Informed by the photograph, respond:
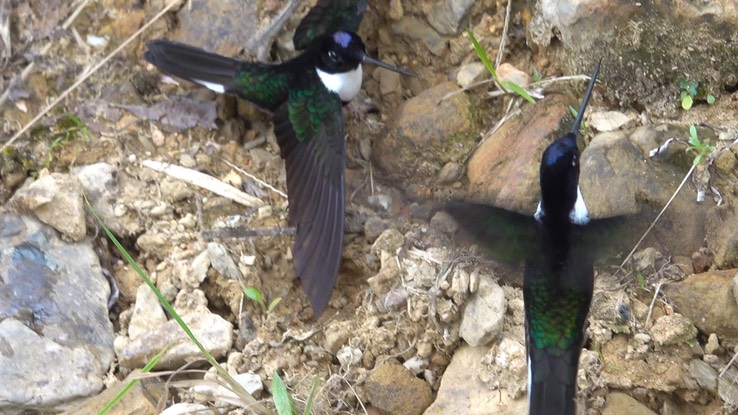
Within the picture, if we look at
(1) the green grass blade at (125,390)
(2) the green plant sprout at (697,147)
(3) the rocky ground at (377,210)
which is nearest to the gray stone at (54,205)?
(3) the rocky ground at (377,210)

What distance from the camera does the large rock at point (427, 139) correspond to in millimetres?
3984

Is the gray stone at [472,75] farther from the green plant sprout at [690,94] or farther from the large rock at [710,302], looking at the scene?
the large rock at [710,302]

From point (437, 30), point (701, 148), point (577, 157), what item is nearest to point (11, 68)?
point (437, 30)

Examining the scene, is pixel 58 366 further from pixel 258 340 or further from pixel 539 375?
pixel 539 375

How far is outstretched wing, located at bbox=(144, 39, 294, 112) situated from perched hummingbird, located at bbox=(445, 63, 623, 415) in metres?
1.45

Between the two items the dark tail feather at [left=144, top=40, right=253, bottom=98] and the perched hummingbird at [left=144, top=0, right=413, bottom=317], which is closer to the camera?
the perched hummingbird at [left=144, top=0, right=413, bottom=317]

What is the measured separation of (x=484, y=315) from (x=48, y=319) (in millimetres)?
A: 1557

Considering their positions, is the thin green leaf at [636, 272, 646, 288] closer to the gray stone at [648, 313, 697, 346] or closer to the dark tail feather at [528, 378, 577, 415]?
the gray stone at [648, 313, 697, 346]

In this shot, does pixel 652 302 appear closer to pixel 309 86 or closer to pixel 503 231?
pixel 503 231

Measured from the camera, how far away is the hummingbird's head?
3.96 meters

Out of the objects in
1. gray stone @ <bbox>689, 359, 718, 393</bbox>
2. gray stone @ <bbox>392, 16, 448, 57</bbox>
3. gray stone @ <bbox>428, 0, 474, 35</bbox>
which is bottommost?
gray stone @ <bbox>689, 359, 718, 393</bbox>

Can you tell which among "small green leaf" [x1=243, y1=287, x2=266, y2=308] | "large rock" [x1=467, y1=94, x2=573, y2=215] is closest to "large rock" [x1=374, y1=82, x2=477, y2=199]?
"large rock" [x1=467, y1=94, x2=573, y2=215]

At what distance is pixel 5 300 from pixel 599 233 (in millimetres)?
2084

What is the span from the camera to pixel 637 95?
12.3ft
